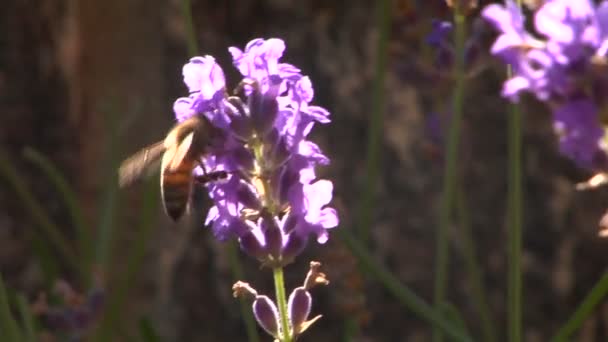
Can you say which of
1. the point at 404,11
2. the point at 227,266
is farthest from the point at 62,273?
the point at 404,11

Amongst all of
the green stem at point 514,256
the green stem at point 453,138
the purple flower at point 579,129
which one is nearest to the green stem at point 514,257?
the green stem at point 514,256

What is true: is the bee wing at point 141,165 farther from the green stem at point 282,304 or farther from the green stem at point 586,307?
the green stem at point 586,307

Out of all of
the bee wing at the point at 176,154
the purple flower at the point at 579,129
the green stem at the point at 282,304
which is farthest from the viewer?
the bee wing at the point at 176,154

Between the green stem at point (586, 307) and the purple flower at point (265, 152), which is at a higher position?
the purple flower at point (265, 152)

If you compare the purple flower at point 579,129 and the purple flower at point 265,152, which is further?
the purple flower at point 265,152

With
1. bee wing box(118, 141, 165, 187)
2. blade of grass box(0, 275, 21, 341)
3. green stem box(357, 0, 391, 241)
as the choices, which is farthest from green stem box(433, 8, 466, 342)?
blade of grass box(0, 275, 21, 341)

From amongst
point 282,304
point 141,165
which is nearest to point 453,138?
point 141,165

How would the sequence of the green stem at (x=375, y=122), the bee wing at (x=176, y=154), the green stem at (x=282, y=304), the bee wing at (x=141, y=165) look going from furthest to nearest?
the green stem at (x=375, y=122), the bee wing at (x=141, y=165), the bee wing at (x=176, y=154), the green stem at (x=282, y=304)
